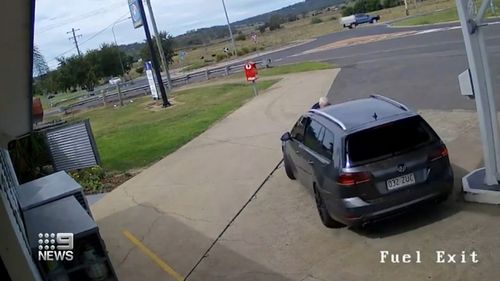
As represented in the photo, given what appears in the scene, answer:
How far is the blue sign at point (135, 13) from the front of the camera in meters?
29.9

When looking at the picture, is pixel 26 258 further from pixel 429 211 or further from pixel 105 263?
pixel 429 211

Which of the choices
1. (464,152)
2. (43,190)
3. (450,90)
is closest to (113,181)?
(43,190)

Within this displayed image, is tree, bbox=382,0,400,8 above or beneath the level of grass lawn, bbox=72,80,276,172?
above

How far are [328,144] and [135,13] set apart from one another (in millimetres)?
25978

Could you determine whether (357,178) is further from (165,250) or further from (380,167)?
(165,250)

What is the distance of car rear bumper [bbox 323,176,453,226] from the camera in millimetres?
6684

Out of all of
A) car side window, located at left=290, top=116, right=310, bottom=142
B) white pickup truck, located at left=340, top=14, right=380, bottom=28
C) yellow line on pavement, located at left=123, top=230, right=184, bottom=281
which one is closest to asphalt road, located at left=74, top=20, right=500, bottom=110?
car side window, located at left=290, top=116, right=310, bottom=142

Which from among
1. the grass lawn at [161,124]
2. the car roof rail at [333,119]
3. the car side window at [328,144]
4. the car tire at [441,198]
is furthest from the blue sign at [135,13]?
the car tire at [441,198]

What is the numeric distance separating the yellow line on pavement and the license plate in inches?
121

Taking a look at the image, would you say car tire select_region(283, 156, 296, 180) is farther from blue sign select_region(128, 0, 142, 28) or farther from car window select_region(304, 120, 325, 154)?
blue sign select_region(128, 0, 142, 28)

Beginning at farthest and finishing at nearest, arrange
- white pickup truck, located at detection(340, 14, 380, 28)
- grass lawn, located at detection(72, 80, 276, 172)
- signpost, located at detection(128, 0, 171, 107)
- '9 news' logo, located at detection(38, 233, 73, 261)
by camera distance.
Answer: white pickup truck, located at detection(340, 14, 380, 28) < signpost, located at detection(128, 0, 171, 107) < grass lawn, located at detection(72, 80, 276, 172) < '9 news' logo, located at detection(38, 233, 73, 261)

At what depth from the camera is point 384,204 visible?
6691 mm

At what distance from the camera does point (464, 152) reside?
960cm

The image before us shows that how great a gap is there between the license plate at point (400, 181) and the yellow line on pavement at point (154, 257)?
306cm
